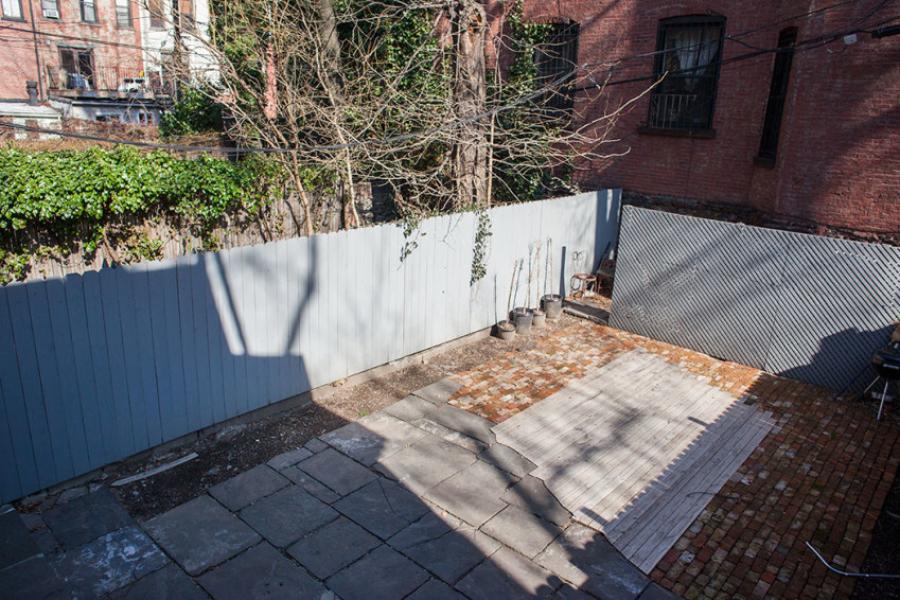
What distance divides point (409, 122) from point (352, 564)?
347 inches

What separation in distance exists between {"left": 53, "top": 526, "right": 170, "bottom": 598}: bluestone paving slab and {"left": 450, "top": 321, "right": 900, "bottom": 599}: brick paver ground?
153 inches

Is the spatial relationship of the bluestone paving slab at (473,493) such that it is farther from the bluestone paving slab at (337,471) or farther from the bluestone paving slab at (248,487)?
the bluestone paving slab at (248,487)

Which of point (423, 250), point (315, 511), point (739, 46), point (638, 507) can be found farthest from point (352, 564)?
point (739, 46)

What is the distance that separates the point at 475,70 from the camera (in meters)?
11.2

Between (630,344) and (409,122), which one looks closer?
(630,344)

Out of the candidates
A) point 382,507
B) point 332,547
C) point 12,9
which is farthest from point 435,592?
point 12,9

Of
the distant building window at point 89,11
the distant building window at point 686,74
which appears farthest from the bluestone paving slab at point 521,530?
the distant building window at point 89,11

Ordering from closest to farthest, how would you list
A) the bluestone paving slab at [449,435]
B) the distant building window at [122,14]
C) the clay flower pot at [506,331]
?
the bluestone paving slab at [449,435] → the clay flower pot at [506,331] → the distant building window at [122,14]

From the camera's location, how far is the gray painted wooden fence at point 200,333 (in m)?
5.28

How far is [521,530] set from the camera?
555 centimetres

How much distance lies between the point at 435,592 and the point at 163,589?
2.05m

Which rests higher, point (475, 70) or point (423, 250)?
point (475, 70)

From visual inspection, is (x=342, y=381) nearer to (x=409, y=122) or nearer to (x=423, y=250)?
(x=423, y=250)

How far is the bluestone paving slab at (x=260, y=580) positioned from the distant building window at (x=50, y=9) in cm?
3701
